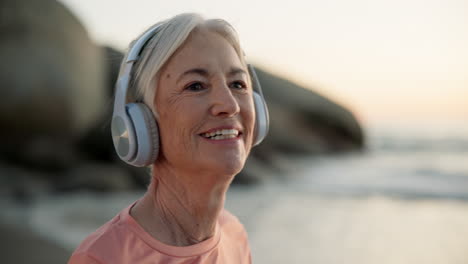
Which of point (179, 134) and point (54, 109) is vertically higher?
point (179, 134)

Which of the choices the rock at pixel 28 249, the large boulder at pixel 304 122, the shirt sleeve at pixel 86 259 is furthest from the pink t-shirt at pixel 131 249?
the large boulder at pixel 304 122

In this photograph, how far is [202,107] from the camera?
1441mm

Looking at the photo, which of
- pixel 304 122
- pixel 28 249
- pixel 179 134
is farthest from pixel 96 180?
pixel 304 122

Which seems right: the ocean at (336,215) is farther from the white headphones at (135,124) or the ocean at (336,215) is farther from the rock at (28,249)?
the white headphones at (135,124)

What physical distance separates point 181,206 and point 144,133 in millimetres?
272

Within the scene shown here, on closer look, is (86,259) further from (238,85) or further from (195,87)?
(238,85)

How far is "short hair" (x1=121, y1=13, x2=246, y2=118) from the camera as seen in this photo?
1.44m

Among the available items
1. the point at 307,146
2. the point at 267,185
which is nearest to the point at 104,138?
the point at 267,185

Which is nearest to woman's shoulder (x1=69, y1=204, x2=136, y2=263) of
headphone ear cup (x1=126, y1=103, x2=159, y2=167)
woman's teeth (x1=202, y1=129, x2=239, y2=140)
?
headphone ear cup (x1=126, y1=103, x2=159, y2=167)

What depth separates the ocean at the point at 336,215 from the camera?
5.44 metres

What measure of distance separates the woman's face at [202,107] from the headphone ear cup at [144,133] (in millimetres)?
40

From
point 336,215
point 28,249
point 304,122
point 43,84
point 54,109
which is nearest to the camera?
point 28,249

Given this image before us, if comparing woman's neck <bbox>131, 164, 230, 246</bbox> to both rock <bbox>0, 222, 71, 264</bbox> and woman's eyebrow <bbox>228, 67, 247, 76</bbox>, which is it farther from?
rock <bbox>0, 222, 71, 264</bbox>

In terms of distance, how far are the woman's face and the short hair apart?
0.02m
